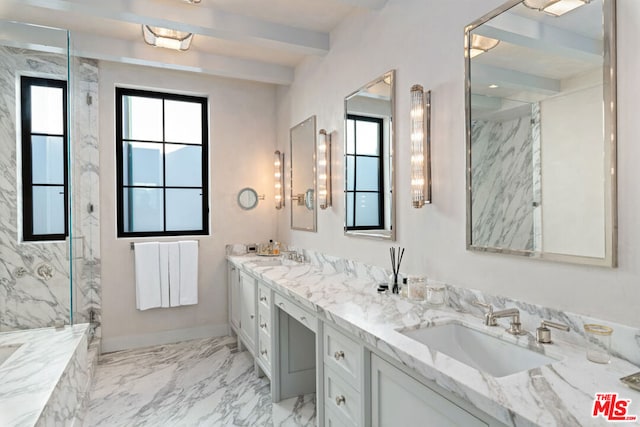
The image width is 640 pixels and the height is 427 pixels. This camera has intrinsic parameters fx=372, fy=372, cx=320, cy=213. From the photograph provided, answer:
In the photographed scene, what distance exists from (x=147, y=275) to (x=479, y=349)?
2993mm

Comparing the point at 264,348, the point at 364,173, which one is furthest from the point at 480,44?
the point at 264,348

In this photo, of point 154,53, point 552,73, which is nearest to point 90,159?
point 154,53

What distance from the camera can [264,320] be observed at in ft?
8.71

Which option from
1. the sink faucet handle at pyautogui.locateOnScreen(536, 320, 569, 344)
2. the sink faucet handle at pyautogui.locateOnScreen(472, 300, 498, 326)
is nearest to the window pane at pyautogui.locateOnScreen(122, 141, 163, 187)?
the sink faucet handle at pyautogui.locateOnScreen(472, 300, 498, 326)

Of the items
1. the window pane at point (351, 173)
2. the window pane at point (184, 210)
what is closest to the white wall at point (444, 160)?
the window pane at point (351, 173)

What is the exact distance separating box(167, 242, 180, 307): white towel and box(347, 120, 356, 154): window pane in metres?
1.98

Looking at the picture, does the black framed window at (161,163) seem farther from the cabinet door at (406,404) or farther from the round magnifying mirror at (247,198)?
the cabinet door at (406,404)

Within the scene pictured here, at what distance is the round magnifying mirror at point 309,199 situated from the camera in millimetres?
3232

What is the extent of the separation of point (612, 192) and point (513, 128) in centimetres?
45

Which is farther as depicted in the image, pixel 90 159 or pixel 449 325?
pixel 90 159

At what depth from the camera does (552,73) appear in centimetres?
136

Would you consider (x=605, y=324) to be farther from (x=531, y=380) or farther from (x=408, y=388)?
(x=408, y=388)

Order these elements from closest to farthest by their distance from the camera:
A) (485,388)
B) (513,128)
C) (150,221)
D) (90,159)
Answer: (485,388) → (513,128) → (90,159) → (150,221)

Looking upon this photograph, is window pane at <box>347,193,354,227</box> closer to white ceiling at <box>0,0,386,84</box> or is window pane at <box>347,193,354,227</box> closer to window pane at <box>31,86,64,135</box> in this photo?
white ceiling at <box>0,0,386,84</box>
